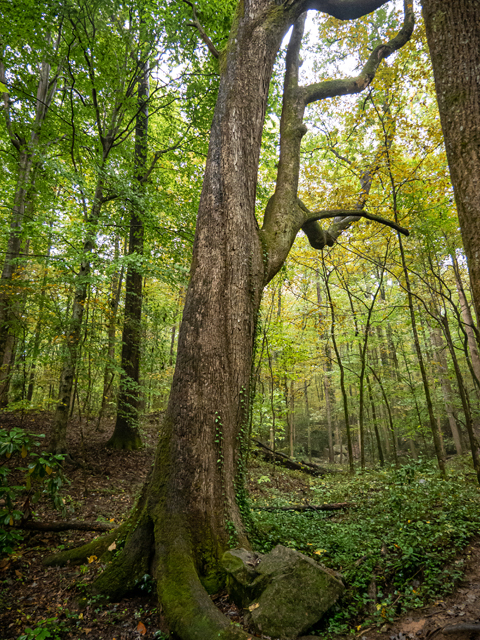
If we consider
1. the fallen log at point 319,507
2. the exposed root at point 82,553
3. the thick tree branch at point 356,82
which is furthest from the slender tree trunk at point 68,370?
the thick tree branch at point 356,82

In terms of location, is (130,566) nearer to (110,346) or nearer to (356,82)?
(110,346)

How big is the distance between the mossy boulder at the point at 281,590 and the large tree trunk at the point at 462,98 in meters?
2.42

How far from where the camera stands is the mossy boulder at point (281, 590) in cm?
236

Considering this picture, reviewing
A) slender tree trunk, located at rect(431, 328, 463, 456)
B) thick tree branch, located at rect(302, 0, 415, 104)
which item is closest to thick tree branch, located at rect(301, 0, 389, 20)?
thick tree branch, located at rect(302, 0, 415, 104)

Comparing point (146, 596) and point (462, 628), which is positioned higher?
point (462, 628)

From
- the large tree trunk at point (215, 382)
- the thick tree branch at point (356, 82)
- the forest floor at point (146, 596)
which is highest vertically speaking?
the thick tree branch at point (356, 82)

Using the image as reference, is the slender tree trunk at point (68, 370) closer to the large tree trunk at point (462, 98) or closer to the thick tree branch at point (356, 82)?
the thick tree branch at point (356, 82)

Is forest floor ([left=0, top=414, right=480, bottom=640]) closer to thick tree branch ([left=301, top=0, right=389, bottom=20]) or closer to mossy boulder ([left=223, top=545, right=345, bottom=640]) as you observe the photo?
mossy boulder ([left=223, top=545, right=345, bottom=640])

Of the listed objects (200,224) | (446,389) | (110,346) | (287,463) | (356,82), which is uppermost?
(356,82)

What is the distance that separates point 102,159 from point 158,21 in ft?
10.7

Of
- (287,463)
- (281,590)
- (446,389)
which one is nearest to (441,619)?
(281,590)

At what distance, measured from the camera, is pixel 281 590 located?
8.14ft

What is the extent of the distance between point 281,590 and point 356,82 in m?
7.36

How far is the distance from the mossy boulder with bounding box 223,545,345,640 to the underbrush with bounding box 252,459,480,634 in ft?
0.43
